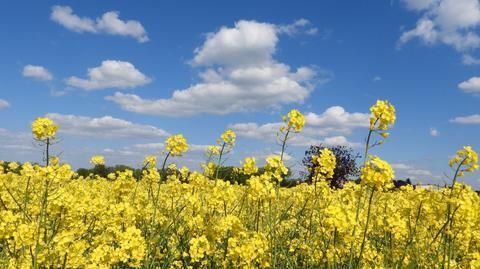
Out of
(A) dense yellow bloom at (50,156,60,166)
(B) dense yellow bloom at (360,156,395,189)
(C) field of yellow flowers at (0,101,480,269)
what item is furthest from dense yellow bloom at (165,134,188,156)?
(B) dense yellow bloom at (360,156,395,189)

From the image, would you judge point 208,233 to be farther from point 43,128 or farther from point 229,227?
point 43,128

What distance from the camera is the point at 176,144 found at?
5531 mm

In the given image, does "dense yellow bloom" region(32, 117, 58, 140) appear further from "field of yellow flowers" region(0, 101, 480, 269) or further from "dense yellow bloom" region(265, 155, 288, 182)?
"dense yellow bloom" region(265, 155, 288, 182)

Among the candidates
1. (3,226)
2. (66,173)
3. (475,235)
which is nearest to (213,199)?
(66,173)

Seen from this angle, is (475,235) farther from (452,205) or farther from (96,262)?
(96,262)

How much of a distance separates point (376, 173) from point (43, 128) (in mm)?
2946

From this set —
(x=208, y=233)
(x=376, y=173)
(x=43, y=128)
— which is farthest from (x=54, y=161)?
(x=376, y=173)

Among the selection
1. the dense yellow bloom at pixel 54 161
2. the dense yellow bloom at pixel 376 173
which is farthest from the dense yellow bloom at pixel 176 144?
the dense yellow bloom at pixel 376 173

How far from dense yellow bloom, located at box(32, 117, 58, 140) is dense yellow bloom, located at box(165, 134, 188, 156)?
1447mm

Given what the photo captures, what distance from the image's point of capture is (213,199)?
17.7 ft

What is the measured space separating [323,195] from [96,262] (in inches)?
144

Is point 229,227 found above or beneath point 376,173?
beneath

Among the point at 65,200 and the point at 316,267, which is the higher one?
the point at 65,200

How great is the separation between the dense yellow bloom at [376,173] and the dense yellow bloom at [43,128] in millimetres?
2783
